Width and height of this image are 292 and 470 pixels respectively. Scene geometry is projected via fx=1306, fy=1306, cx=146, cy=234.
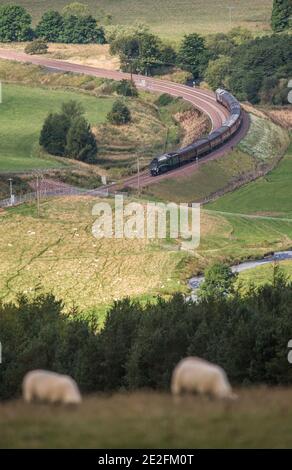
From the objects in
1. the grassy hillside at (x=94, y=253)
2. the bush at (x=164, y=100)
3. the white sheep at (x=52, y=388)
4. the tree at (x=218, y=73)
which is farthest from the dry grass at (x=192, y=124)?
the white sheep at (x=52, y=388)

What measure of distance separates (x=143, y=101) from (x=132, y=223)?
59.6 m

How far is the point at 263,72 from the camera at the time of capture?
161 m

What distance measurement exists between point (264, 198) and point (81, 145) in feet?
78.6

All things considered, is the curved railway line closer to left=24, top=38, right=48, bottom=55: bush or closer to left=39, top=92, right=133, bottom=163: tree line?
left=24, top=38, right=48, bottom=55: bush

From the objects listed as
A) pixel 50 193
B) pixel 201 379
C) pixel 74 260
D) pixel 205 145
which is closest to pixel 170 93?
pixel 205 145

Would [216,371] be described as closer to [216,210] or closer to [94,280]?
[94,280]

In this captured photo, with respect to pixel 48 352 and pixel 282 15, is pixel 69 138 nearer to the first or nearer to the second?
pixel 48 352

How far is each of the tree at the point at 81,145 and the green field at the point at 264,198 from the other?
18.0 m

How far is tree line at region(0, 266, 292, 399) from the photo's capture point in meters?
44.2

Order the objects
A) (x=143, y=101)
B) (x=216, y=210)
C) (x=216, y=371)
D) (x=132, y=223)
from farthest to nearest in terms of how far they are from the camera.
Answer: (x=143, y=101), (x=216, y=210), (x=132, y=223), (x=216, y=371)

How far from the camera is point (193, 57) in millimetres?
174500

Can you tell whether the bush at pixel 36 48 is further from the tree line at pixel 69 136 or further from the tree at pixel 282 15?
the tree line at pixel 69 136

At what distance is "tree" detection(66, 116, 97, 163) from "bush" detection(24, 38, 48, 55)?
6300 cm
